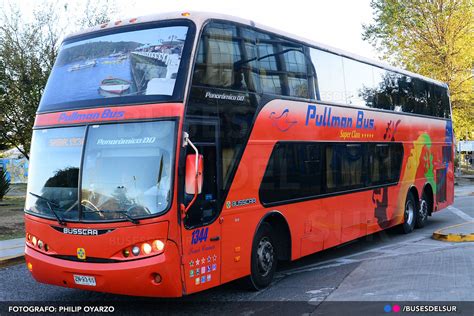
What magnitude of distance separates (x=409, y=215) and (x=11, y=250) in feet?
30.0

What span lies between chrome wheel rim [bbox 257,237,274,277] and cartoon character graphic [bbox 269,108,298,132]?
1.69m

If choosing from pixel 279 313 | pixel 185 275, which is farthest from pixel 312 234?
pixel 185 275

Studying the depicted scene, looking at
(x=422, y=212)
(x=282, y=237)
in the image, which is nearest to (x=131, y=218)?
(x=282, y=237)

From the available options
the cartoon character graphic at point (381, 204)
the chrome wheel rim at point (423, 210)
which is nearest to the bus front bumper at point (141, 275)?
the cartoon character graphic at point (381, 204)

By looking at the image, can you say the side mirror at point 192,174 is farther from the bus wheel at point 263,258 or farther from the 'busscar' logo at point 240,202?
the bus wheel at point 263,258

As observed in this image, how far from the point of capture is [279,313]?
620 centimetres

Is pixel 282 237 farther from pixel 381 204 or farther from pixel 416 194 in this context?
pixel 416 194

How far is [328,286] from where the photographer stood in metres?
7.42

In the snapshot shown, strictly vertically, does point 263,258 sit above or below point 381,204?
below

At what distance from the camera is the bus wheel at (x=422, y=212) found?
1339cm

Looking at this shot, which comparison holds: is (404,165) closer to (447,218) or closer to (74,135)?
(447,218)

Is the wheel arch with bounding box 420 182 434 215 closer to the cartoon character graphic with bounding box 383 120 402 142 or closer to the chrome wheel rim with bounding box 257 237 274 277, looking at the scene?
the cartoon character graphic with bounding box 383 120 402 142

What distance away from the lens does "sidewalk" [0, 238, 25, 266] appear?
9178 mm

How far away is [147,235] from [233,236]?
1420 mm
